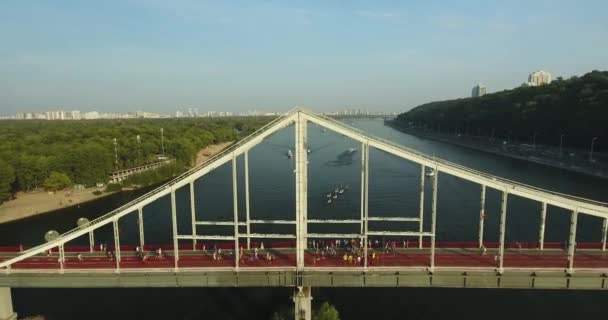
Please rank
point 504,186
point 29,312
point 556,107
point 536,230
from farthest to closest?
point 556,107
point 536,230
point 29,312
point 504,186

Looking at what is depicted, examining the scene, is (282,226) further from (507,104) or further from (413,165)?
(507,104)

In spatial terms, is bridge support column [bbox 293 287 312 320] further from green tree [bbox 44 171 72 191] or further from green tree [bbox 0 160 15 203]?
green tree [bbox 44 171 72 191]

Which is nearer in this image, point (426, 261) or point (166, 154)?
point (426, 261)

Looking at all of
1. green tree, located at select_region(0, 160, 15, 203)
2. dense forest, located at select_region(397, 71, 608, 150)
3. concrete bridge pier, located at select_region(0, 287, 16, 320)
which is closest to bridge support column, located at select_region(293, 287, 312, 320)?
concrete bridge pier, located at select_region(0, 287, 16, 320)

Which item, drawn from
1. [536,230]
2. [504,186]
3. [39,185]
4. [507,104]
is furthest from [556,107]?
[39,185]

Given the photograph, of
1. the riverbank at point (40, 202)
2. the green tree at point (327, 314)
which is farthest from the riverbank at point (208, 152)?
the green tree at point (327, 314)

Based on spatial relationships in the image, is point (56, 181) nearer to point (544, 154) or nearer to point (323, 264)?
point (323, 264)

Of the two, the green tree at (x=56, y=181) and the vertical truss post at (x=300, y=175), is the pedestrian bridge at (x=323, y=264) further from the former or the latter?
the green tree at (x=56, y=181)
